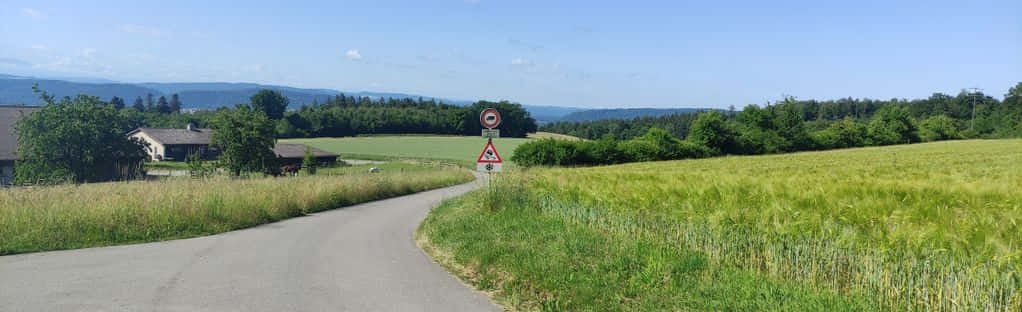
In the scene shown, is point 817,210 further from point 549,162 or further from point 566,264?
point 549,162

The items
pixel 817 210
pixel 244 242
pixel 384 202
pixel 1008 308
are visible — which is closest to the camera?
pixel 1008 308

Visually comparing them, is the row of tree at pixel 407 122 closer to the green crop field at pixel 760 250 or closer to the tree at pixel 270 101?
the tree at pixel 270 101

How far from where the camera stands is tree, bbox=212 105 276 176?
39969 mm

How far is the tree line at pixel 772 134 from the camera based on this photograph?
48.3 metres

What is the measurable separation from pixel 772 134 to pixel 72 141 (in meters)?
58.9

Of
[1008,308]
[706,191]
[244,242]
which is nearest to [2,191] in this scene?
[244,242]

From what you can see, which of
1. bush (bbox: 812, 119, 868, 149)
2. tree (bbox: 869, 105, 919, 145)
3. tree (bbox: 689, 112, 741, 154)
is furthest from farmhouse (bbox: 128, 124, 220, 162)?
tree (bbox: 869, 105, 919, 145)

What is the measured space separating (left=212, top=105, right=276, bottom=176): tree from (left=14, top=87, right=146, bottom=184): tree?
4966 millimetres

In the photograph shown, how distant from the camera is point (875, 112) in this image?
107562 mm

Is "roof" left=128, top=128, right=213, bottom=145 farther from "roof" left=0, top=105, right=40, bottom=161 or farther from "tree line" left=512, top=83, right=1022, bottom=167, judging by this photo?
"tree line" left=512, top=83, right=1022, bottom=167

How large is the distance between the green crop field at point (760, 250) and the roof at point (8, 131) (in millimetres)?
48452

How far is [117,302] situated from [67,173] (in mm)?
35051

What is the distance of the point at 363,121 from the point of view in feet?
395

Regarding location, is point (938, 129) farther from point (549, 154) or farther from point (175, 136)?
point (175, 136)
